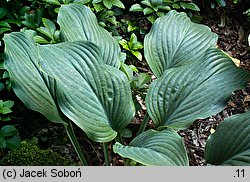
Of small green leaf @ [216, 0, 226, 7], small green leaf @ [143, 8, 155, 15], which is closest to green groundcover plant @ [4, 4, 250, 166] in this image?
small green leaf @ [143, 8, 155, 15]

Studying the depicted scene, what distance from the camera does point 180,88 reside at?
67.9 inches

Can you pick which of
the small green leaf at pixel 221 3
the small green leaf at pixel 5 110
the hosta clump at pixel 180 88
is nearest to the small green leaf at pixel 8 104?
the small green leaf at pixel 5 110

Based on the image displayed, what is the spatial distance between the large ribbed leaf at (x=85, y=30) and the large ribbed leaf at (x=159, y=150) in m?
0.41

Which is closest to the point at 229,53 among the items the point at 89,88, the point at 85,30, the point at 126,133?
the point at 126,133

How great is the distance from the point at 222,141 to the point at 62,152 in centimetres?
80

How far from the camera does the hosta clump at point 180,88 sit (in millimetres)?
1525

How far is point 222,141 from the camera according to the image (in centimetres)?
159

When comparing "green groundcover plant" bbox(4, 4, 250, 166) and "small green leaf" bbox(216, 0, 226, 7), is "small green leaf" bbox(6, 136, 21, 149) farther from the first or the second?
"small green leaf" bbox(216, 0, 226, 7)

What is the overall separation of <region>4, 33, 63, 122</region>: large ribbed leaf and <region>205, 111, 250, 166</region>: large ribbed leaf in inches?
23.0

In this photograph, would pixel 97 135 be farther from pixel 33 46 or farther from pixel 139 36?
pixel 139 36

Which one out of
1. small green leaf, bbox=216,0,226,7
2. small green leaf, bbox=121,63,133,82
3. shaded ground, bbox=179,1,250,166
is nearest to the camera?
small green leaf, bbox=121,63,133,82

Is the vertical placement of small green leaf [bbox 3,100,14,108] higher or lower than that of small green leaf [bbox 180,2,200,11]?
lower

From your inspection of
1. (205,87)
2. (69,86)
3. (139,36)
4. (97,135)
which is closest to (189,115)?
(205,87)

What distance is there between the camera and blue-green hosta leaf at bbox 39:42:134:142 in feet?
5.24
